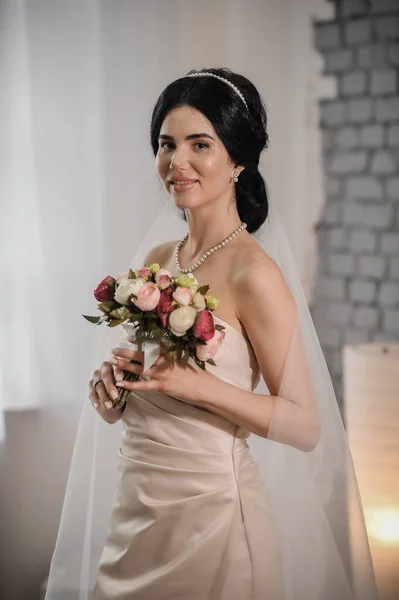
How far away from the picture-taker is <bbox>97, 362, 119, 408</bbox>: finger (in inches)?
60.1

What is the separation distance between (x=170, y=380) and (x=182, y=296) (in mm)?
173

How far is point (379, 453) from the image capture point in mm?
1990

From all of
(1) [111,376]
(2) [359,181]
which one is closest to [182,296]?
(1) [111,376]

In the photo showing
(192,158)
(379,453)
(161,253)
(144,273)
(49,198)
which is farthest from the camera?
(49,198)

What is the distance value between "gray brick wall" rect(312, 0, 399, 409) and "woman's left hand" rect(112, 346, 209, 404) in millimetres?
2168

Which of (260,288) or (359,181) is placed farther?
(359,181)

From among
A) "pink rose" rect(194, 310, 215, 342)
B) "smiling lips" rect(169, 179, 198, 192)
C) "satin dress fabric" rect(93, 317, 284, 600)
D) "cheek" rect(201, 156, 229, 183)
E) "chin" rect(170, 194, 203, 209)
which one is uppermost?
"cheek" rect(201, 156, 229, 183)

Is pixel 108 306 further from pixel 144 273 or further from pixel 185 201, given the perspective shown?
pixel 185 201

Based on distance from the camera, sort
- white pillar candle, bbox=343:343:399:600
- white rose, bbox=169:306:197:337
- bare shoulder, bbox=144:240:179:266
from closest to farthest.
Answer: white rose, bbox=169:306:197:337 < bare shoulder, bbox=144:240:179:266 < white pillar candle, bbox=343:343:399:600

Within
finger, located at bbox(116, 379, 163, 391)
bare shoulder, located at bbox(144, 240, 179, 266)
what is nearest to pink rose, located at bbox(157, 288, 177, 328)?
finger, located at bbox(116, 379, 163, 391)

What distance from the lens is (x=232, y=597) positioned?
4.82 ft

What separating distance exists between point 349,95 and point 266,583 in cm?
250

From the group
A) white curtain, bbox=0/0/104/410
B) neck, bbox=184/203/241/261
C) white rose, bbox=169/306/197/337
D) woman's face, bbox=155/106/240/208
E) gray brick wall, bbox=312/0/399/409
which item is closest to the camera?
Result: white rose, bbox=169/306/197/337

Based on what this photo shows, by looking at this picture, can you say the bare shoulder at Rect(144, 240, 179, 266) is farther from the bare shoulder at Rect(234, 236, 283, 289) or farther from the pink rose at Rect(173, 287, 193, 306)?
the pink rose at Rect(173, 287, 193, 306)
